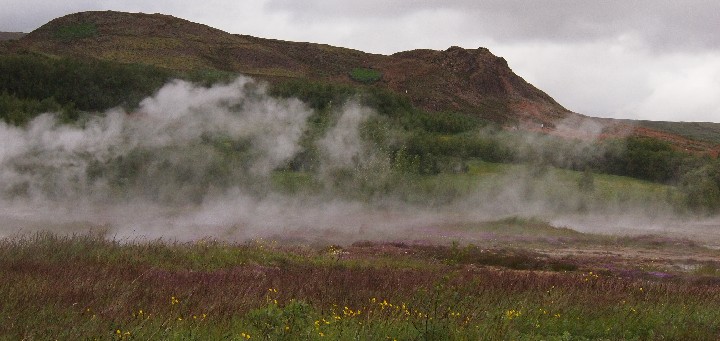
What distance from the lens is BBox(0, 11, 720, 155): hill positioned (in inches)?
2840

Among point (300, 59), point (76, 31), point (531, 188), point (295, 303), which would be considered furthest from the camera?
point (300, 59)

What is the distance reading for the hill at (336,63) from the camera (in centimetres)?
7212

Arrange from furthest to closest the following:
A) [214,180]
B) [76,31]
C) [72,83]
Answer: [76,31]
[72,83]
[214,180]

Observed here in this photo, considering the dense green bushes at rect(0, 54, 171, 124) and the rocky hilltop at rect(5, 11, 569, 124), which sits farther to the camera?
the rocky hilltop at rect(5, 11, 569, 124)

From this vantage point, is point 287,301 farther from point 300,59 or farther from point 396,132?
point 300,59

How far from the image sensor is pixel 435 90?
3066 inches

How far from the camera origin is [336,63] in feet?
282

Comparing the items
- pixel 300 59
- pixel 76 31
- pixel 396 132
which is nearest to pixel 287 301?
pixel 396 132

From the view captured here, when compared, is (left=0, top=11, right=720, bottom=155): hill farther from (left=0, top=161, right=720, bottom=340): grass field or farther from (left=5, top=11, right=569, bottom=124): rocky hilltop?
(left=0, top=161, right=720, bottom=340): grass field

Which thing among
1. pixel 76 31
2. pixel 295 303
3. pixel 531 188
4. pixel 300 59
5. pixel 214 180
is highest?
pixel 76 31

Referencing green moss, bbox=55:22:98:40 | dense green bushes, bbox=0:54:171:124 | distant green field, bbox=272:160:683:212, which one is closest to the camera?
dense green bushes, bbox=0:54:171:124

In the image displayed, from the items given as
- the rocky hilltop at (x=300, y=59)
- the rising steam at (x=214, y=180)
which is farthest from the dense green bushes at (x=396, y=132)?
the rocky hilltop at (x=300, y=59)

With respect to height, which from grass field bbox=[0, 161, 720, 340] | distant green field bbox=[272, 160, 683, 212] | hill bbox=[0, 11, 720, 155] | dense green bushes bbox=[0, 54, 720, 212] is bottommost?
distant green field bbox=[272, 160, 683, 212]

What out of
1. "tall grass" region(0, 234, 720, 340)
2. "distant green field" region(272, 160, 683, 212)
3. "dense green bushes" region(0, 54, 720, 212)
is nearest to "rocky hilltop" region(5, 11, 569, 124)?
"dense green bushes" region(0, 54, 720, 212)
